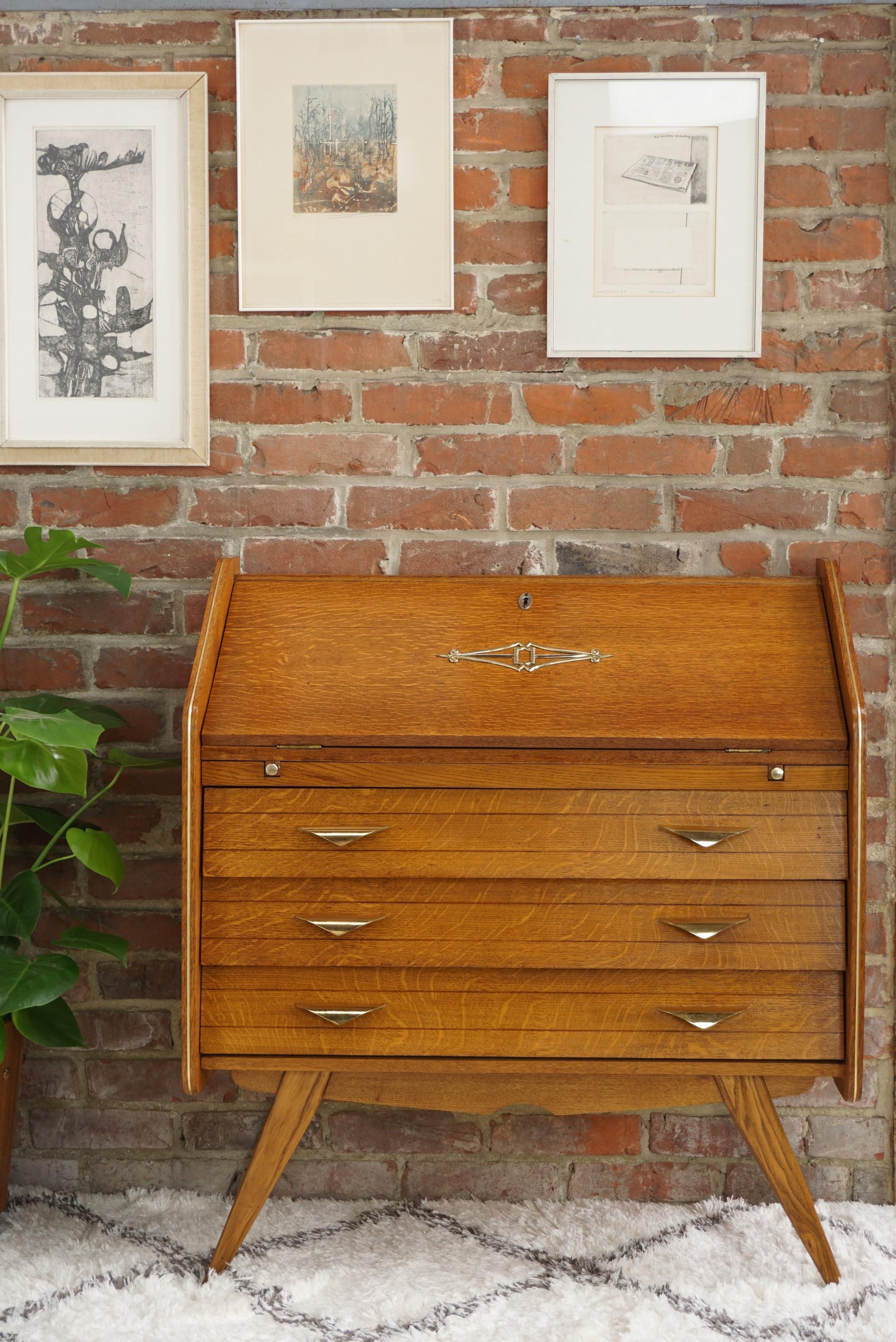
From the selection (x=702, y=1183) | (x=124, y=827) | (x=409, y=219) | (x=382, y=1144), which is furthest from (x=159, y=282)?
(x=702, y=1183)

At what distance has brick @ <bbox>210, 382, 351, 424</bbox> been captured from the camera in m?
1.74

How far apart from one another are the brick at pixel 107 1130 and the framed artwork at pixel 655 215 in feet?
5.35

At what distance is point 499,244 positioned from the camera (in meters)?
1.71

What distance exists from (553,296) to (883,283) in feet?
1.97

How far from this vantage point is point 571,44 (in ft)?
5.54

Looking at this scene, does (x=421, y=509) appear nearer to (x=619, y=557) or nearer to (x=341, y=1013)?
(x=619, y=557)

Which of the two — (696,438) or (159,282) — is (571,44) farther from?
(159,282)

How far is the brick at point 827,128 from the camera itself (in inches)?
66.1

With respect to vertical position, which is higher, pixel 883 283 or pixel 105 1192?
pixel 883 283

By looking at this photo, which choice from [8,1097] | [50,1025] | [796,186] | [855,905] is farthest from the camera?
[796,186]

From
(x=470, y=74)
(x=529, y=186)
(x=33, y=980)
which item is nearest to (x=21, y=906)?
(x=33, y=980)

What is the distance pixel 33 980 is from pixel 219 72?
159 centimetres

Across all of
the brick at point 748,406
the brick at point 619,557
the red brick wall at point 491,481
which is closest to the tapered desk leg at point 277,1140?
the red brick wall at point 491,481

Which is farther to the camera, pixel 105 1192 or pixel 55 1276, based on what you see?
pixel 105 1192
